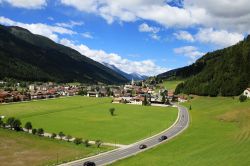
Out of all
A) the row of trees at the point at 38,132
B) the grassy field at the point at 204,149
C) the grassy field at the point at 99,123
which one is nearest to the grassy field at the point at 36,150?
the row of trees at the point at 38,132

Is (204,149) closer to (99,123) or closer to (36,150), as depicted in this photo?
(36,150)

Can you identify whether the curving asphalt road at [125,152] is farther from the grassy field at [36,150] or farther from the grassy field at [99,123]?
the grassy field at [99,123]

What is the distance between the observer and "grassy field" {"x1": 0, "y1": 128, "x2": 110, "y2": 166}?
73.0 m

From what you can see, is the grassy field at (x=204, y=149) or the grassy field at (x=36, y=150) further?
the grassy field at (x=36, y=150)

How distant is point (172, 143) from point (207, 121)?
42291 mm

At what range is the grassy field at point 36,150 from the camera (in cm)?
7300

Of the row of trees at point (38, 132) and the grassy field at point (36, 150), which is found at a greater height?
the row of trees at point (38, 132)

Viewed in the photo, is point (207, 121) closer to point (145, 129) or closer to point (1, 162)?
point (145, 129)

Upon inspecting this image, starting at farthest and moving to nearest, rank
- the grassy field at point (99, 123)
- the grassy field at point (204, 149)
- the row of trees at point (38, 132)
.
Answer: the grassy field at point (99, 123) < the row of trees at point (38, 132) < the grassy field at point (204, 149)

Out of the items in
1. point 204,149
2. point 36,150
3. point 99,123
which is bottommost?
point 36,150

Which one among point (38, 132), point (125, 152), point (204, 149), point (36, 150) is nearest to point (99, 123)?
point (38, 132)

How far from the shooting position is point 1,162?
71938 millimetres

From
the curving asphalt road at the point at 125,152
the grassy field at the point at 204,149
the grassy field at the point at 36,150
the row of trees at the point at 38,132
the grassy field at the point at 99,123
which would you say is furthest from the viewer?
the grassy field at the point at 99,123

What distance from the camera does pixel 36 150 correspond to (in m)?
82.7
